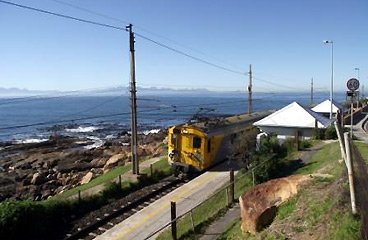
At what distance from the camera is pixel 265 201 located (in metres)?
11.0

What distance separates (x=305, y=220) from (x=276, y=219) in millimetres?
1292

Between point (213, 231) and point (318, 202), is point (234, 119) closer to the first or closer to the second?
point (213, 231)

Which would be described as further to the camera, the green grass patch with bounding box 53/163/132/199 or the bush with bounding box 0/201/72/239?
the green grass patch with bounding box 53/163/132/199

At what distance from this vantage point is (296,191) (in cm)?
1097

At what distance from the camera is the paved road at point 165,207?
639 inches

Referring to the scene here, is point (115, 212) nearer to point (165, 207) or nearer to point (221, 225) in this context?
point (165, 207)

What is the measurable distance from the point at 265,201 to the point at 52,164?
38809mm

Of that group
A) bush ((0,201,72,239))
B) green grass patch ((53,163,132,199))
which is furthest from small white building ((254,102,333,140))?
bush ((0,201,72,239))

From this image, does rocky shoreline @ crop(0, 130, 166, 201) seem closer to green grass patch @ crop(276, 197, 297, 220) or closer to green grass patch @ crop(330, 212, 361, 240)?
green grass patch @ crop(276, 197, 297, 220)

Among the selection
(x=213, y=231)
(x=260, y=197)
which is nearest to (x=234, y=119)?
(x=213, y=231)

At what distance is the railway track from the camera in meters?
16.8

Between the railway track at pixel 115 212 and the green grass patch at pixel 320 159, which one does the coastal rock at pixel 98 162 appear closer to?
the railway track at pixel 115 212

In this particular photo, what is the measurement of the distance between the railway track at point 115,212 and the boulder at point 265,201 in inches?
297

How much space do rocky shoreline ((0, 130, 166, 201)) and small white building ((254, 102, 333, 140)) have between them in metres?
11.3
